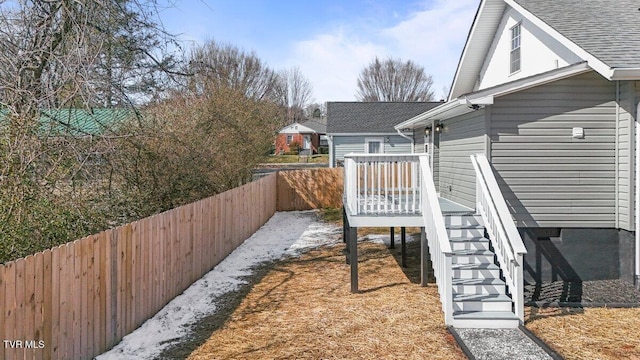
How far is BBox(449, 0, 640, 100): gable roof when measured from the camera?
595 cm

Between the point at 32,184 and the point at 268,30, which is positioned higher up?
the point at 268,30

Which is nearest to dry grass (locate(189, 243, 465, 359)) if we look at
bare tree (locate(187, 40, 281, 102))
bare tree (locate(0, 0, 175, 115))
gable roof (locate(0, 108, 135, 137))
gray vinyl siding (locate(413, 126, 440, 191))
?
gable roof (locate(0, 108, 135, 137))

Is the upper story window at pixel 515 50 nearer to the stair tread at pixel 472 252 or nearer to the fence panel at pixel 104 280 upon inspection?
the stair tread at pixel 472 252

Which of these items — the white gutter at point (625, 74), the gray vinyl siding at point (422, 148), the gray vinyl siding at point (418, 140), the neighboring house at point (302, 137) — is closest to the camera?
the white gutter at point (625, 74)

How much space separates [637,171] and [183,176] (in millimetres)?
7498

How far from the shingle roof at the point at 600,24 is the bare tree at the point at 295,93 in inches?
1745

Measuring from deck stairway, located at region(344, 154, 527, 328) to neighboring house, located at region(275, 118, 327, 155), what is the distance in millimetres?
38241

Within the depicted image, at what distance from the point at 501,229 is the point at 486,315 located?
1.17 meters

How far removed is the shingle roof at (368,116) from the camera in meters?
22.3

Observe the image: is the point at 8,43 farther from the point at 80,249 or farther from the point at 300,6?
the point at 300,6

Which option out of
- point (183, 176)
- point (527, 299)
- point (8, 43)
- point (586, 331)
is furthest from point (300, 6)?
point (586, 331)

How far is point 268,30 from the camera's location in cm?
1711

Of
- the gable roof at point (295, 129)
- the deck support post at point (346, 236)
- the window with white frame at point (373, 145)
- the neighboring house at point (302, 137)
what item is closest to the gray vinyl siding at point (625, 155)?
the deck support post at point (346, 236)

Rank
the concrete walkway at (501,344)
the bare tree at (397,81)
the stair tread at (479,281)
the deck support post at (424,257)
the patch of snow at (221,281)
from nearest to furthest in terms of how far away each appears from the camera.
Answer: the concrete walkway at (501,344), the patch of snow at (221,281), the stair tread at (479,281), the deck support post at (424,257), the bare tree at (397,81)
